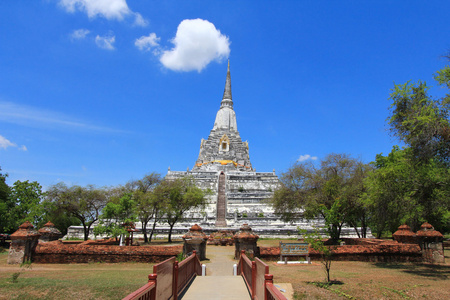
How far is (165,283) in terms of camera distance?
6094 millimetres

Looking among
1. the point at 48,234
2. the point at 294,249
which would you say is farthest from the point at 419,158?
the point at 48,234

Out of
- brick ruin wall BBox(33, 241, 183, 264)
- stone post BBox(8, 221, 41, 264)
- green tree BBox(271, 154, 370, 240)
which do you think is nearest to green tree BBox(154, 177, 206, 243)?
green tree BBox(271, 154, 370, 240)

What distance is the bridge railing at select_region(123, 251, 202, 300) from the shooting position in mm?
4714

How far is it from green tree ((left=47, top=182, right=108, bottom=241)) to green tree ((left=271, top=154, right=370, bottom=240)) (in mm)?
15476

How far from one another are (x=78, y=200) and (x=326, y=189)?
65.0 feet

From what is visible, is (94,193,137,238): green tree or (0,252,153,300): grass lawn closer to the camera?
(0,252,153,300): grass lawn

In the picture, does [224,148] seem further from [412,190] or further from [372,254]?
[412,190]

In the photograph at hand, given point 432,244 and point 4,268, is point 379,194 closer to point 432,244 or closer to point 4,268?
point 432,244

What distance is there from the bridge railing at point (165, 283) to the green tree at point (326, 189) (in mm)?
14798

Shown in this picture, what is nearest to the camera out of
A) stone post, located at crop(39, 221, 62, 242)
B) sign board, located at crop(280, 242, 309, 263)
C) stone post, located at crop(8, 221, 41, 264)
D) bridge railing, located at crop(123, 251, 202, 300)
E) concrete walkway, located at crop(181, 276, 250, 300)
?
bridge railing, located at crop(123, 251, 202, 300)

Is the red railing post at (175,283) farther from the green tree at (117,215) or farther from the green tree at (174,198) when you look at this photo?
the green tree at (174,198)

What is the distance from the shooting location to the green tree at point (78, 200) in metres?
25.5

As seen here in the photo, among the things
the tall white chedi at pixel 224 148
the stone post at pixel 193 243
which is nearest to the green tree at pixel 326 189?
the stone post at pixel 193 243

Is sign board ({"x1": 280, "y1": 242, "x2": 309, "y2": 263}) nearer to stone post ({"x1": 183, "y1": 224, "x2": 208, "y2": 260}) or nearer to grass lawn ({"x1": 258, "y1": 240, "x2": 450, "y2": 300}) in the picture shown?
grass lawn ({"x1": 258, "y1": 240, "x2": 450, "y2": 300})
